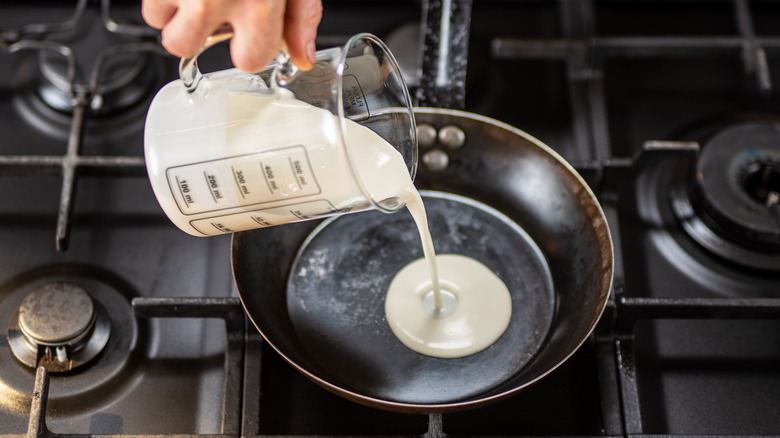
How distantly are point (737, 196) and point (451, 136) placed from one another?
313 millimetres

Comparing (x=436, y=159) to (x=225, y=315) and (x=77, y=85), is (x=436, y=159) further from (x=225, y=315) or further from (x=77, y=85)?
(x=77, y=85)

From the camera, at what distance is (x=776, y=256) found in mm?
810

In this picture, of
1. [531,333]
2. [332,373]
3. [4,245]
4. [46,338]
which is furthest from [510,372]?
[4,245]

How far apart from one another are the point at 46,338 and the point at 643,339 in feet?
1.92

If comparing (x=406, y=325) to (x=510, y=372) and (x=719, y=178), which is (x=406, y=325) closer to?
(x=510, y=372)

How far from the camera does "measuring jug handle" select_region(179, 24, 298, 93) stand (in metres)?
0.60

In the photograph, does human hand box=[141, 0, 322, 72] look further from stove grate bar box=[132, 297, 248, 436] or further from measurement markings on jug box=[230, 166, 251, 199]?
stove grate bar box=[132, 297, 248, 436]

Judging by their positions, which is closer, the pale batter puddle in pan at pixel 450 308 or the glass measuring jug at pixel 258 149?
the glass measuring jug at pixel 258 149

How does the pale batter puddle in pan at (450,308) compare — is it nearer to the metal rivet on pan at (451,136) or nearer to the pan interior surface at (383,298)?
the pan interior surface at (383,298)

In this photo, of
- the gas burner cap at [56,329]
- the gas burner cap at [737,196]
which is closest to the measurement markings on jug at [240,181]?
the gas burner cap at [56,329]

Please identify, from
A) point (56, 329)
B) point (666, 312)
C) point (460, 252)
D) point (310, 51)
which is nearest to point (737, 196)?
point (666, 312)

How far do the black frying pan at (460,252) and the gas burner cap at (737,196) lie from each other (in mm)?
137

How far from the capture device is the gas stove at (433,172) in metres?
0.72

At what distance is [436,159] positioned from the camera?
87 cm
